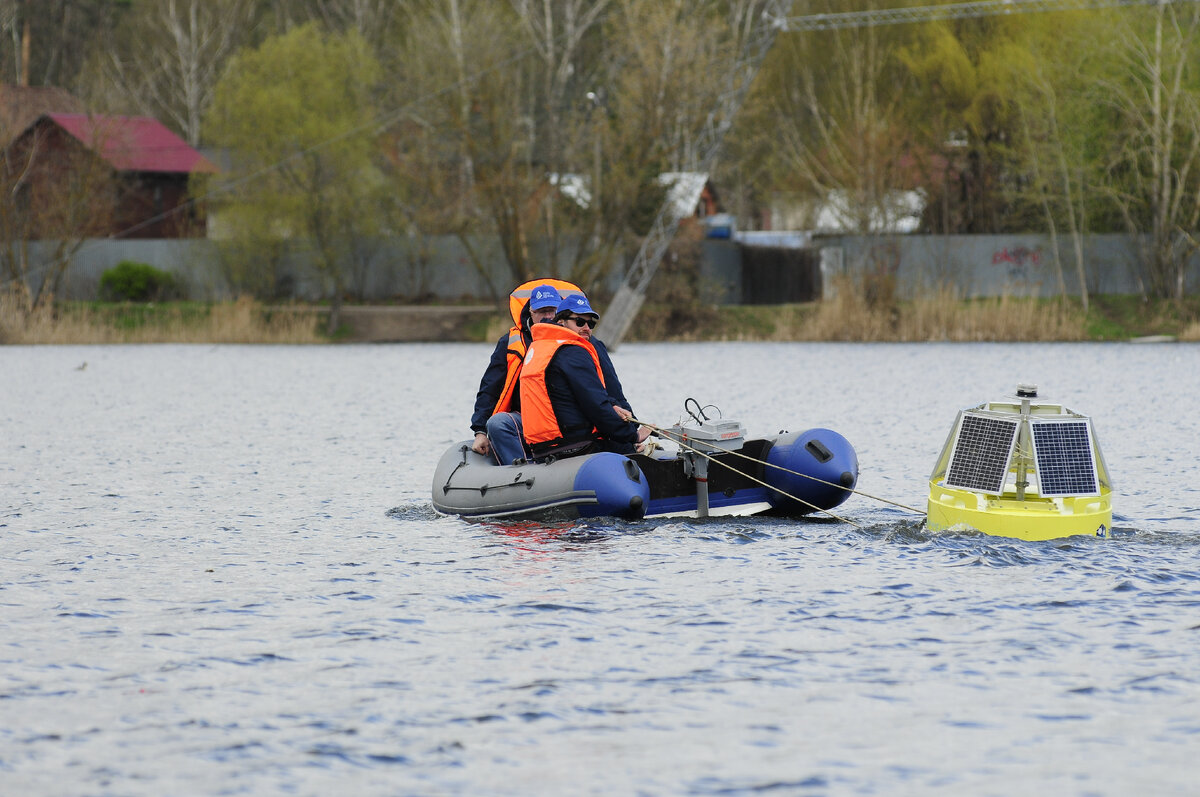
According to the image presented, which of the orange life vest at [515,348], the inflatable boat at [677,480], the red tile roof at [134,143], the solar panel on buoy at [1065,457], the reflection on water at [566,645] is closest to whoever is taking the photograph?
the reflection on water at [566,645]

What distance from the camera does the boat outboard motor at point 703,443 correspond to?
9977 millimetres

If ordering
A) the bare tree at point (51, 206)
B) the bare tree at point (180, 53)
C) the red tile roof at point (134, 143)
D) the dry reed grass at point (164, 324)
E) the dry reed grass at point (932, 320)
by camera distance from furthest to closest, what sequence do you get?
the bare tree at point (180, 53), the red tile roof at point (134, 143), the bare tree at point (51, 206), the dry reed grass at point (164, 324), the dry reed grass at point (932, 320)

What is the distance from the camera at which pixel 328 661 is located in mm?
6777

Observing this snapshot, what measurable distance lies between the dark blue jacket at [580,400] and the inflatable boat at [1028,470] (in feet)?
7.34

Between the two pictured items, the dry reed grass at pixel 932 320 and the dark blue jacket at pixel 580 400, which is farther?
the dry reed grass at pixel 932 320

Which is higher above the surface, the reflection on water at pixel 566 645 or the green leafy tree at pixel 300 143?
the green leafy tree at pixel 300 143

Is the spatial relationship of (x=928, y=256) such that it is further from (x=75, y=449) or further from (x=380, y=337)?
(x=75, y=449)

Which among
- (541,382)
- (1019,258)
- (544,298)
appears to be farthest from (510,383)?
(1019,258)

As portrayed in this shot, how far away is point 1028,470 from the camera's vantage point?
859cm

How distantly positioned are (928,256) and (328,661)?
3368 cm

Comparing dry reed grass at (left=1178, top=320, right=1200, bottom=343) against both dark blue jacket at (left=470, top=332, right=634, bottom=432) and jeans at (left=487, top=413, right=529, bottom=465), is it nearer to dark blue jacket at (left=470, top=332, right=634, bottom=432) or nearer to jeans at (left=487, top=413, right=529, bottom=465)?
dark blue jacket at (left=470, top=332, right=634, bottom=432)

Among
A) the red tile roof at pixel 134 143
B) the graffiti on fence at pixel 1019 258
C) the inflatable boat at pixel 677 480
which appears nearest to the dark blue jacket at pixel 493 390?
the inflatable boat at pixel 677 480

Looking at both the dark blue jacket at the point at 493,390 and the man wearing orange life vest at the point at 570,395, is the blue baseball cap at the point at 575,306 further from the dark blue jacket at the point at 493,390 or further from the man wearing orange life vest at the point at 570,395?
the dark blue jacket at the point at 493,390

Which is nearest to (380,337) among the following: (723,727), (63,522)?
(63,522)
